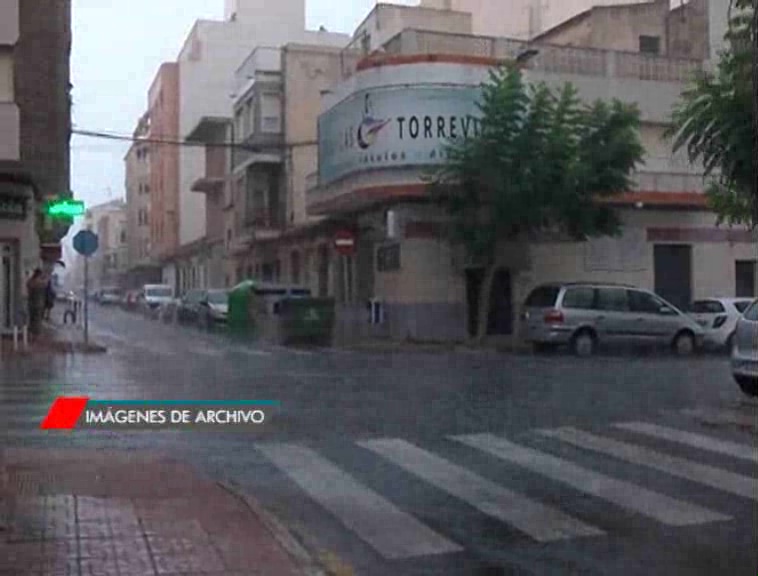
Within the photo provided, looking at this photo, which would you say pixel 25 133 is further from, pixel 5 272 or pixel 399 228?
pixel 399 228

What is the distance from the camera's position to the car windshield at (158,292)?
6456 cm

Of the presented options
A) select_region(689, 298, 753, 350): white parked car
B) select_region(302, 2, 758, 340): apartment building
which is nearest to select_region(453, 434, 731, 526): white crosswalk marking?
select_region(689, 298, 753, 350): white parked car

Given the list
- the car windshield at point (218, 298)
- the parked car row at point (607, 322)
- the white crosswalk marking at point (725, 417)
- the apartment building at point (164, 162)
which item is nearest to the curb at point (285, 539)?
the white crosswalk marking at point (725, 417)

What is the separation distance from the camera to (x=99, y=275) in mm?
90312

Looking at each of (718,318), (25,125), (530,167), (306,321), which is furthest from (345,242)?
(718,318)

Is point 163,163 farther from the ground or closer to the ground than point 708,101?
farther from the ground

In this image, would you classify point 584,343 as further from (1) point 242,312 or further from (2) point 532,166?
(1) point 242,312

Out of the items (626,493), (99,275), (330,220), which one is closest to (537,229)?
(330,220)

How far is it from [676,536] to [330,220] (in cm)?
3379

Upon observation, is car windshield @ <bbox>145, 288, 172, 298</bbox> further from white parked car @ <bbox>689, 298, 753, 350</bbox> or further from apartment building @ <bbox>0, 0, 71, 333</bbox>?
white parked car @ <bbox>689, 298, 753, 350</bbox>

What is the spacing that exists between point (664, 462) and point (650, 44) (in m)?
35.9

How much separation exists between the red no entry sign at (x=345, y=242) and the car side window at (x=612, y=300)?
967 cm

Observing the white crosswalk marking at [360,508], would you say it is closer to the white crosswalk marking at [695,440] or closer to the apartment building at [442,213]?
the white crosswalk marking at [695,440]

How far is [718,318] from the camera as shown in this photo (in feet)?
107
